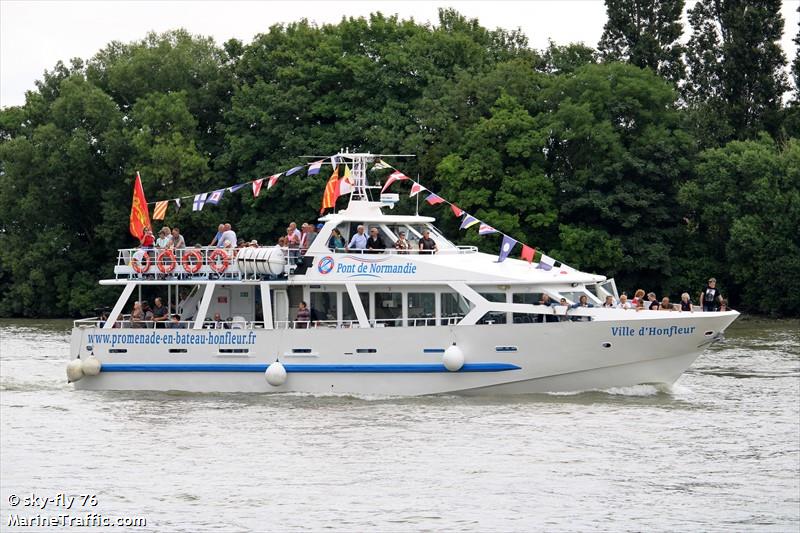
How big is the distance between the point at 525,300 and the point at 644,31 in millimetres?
31137

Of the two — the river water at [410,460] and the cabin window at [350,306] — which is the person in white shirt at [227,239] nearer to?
the cabin window at [350,306]

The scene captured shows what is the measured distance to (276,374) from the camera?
34.1 meters

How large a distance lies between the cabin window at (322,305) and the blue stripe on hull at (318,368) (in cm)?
133

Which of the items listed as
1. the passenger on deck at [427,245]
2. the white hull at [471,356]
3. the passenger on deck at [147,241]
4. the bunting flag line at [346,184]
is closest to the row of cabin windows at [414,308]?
the white hull at [471,356]

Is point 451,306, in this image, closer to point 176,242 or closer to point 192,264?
point 192,264

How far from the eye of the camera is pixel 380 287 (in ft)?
113

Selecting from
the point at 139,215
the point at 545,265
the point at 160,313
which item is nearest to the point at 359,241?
the point at 545,265

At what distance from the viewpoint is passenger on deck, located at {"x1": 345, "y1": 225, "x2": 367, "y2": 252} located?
34.6m

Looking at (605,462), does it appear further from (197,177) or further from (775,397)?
(197,177)

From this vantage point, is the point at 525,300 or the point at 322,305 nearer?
the point at 525,300

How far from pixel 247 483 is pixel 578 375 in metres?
10.1

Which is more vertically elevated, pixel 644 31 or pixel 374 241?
pixel 644 31

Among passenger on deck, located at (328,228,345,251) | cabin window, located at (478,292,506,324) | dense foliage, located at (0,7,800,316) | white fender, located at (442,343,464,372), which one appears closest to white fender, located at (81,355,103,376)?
passenger on deck, located at (328,228,345,251)

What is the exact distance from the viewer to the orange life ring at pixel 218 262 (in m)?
35.2
